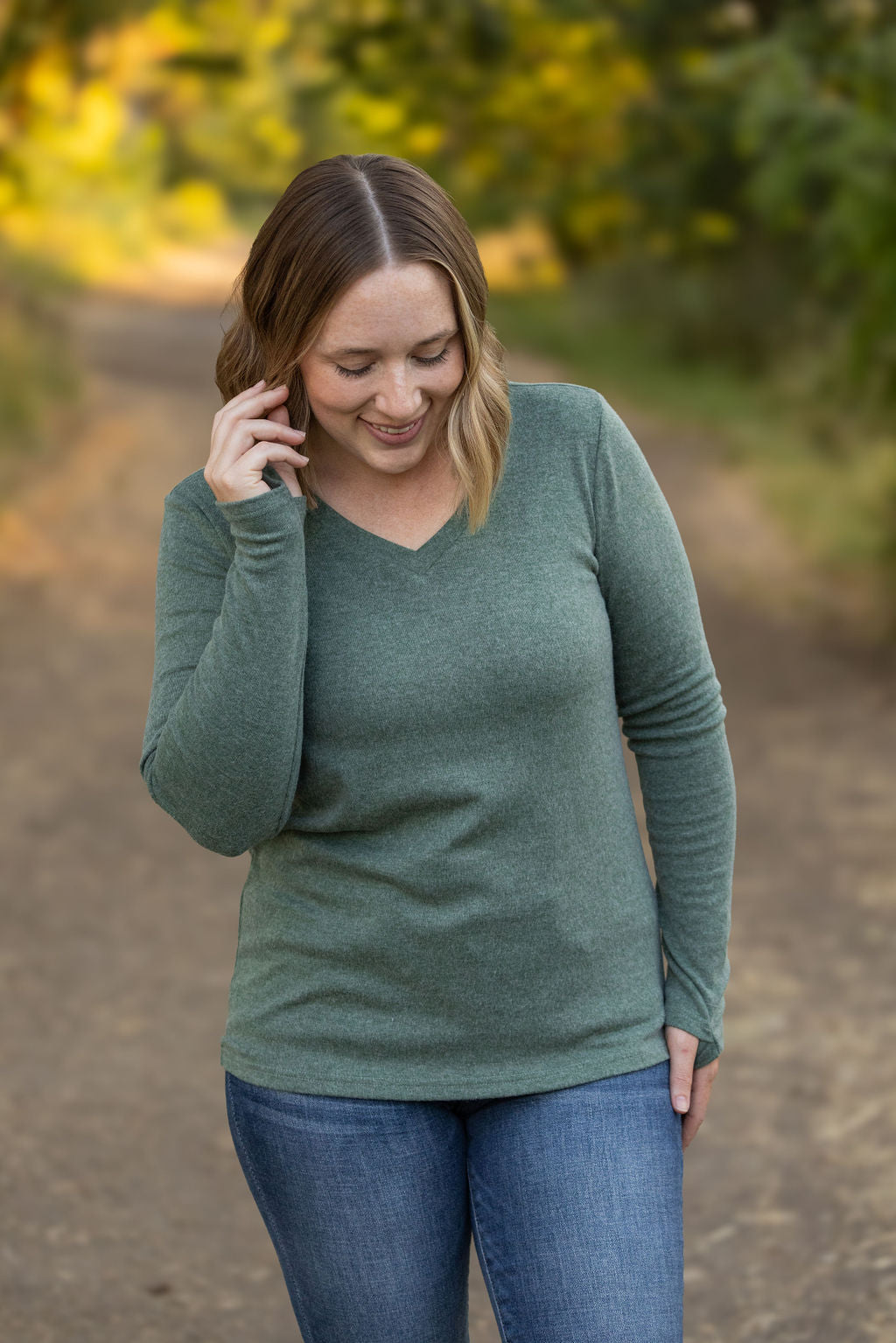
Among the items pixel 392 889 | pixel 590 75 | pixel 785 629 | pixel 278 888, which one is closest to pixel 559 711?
pixel 392 889

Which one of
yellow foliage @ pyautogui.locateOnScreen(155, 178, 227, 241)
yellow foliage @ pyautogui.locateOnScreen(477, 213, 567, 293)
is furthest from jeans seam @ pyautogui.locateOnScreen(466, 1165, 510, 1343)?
yellow foliage @ pyautogui.locateOnScreen(155, 178, 227, 241)

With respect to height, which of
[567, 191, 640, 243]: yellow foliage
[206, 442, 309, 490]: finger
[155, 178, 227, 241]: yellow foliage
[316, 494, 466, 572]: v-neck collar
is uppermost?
A: [155, 178, 227, 241]: yellow foliage

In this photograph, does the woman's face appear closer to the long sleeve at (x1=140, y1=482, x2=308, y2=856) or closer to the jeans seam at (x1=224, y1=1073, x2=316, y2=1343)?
the long sleeve at (x1=140, y1=482, x2=308, y2=856)

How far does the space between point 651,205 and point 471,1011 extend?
1103 cm

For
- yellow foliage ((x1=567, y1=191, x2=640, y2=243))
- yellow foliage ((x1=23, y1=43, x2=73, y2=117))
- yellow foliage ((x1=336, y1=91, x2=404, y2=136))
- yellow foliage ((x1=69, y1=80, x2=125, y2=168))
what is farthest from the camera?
yellow foliage ((x1=69, y1=80, x2=125, y2=168))

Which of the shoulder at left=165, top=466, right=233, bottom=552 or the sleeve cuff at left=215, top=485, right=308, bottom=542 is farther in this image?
the shoulder at left=165, top=466, right=233, bottom=552

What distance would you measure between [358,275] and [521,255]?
834 inches

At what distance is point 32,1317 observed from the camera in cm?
308

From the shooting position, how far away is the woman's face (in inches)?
66.2

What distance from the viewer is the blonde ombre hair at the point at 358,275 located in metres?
1.67

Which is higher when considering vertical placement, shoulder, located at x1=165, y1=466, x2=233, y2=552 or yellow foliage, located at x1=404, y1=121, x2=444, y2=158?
yellow foliage, located at x1=404, y1=121, x2=444, y2=158

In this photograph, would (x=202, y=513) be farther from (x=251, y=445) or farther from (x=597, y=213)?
(x=597, y=213)

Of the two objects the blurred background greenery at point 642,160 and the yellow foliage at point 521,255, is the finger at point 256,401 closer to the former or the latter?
the blurred background greenery at point 642,160

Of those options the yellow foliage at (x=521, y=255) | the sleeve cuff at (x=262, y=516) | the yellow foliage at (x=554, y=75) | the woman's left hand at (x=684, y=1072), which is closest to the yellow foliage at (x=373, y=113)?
the yellow foliage at (x=554, y=75)
